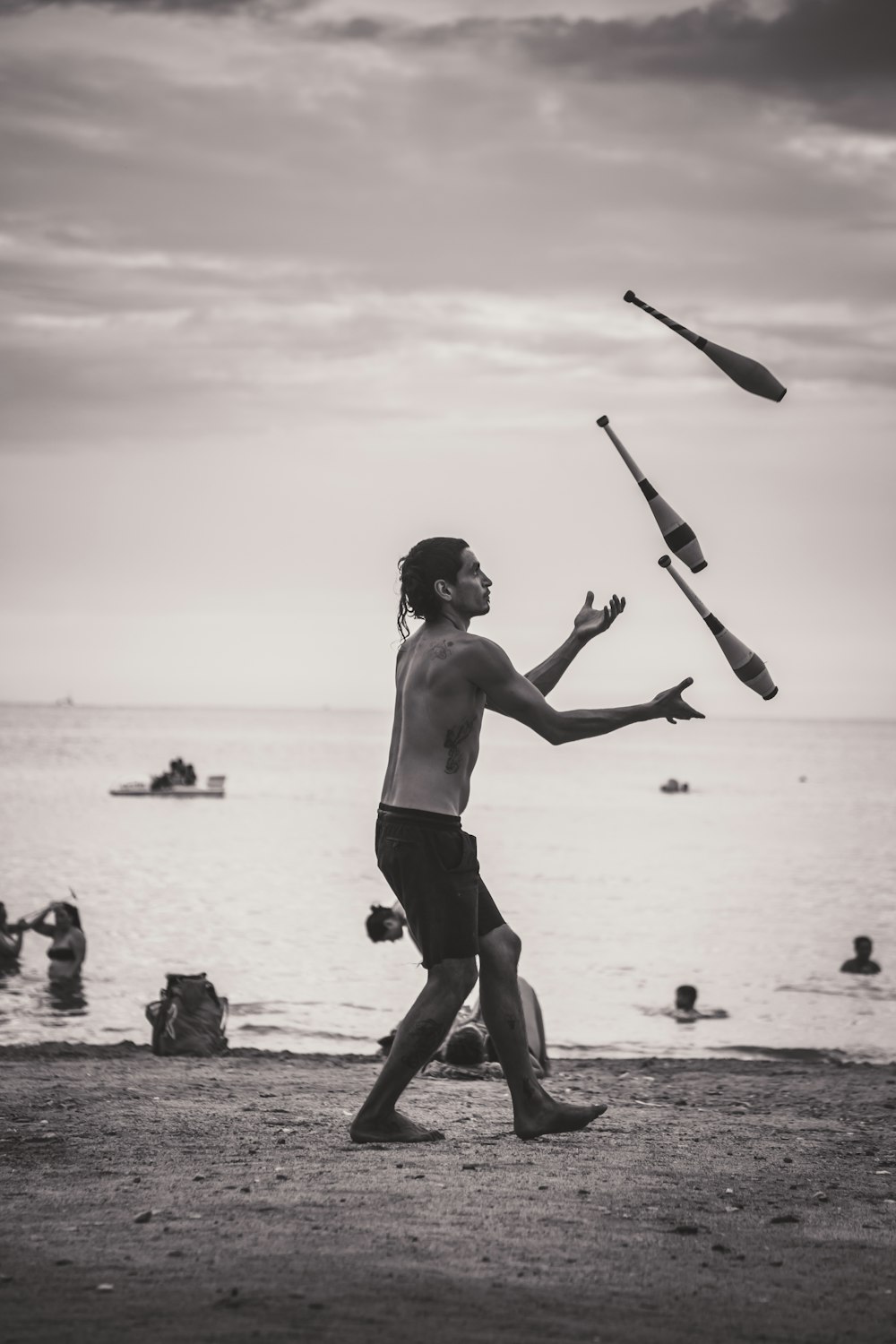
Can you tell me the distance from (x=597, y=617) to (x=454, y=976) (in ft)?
5.89

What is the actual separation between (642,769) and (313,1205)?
452 feet

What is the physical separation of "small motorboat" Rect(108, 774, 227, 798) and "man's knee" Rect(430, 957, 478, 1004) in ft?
217

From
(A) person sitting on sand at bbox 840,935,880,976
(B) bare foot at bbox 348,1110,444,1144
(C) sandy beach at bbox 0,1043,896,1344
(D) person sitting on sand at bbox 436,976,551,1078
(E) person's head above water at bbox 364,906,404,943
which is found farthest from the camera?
(A) person sitting on sand at bbox 840,935,880,976

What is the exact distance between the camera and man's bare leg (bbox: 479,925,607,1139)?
6.52 m

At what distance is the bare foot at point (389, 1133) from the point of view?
655cm

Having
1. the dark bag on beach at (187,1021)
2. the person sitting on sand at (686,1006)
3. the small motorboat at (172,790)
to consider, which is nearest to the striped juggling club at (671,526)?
the dark bag on beach at (187,1021)

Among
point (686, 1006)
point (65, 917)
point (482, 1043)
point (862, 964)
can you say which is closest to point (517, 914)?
point (862, 964)

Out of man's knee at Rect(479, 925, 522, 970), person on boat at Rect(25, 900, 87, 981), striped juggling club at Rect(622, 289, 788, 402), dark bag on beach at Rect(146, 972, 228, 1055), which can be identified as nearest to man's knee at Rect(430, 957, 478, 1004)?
man's knee at Rect(479, 925, 522, 970)

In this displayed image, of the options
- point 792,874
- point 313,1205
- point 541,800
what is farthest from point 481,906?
point 541,800

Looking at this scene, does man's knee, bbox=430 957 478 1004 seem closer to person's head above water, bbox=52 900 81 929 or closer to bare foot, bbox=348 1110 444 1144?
bare foot, bbox=348 1110 444 1144

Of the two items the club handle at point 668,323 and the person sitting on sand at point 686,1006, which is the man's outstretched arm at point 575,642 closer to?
the club handle at point 668,323

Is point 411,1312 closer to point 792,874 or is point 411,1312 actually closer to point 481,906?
point 481,906

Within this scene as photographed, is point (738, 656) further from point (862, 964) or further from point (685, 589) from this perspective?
point (862, 964)

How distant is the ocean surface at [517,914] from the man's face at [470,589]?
1022 cm
